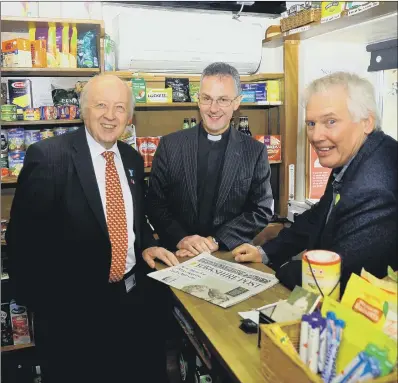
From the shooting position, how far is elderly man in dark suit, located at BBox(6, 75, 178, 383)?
1895mm

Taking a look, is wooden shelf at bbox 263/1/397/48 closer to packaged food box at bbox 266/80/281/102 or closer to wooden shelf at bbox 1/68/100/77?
packaged food box at bbox 266/80/281/102

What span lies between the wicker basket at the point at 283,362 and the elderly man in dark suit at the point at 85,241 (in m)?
0.87

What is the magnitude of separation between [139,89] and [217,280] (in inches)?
76.4

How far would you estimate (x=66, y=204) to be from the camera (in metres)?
1.88

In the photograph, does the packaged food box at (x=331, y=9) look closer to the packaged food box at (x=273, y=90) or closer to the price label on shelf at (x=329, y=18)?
the price label on shelf at (x=329, y=18)

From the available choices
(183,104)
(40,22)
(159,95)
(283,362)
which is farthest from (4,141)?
(283,362)

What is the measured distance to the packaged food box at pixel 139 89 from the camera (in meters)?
3.18

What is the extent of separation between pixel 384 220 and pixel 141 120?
2626 millimetres

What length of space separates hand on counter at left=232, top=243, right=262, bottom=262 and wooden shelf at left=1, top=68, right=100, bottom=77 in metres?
1.80

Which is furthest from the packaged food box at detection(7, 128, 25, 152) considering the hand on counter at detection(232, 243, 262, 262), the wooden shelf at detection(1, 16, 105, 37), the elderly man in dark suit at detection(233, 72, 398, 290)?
the elderly man in dark suit at detection(233, 72, 398, 290)

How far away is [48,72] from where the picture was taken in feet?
9.94

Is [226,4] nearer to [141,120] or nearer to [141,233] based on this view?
[141,120]

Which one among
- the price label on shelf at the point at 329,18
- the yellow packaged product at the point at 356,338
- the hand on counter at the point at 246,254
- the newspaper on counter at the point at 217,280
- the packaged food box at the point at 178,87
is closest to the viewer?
the yellow packaged product at the point at 356,338

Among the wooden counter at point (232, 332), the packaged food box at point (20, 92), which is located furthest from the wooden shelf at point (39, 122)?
the wooden counter at point (232, 332)
